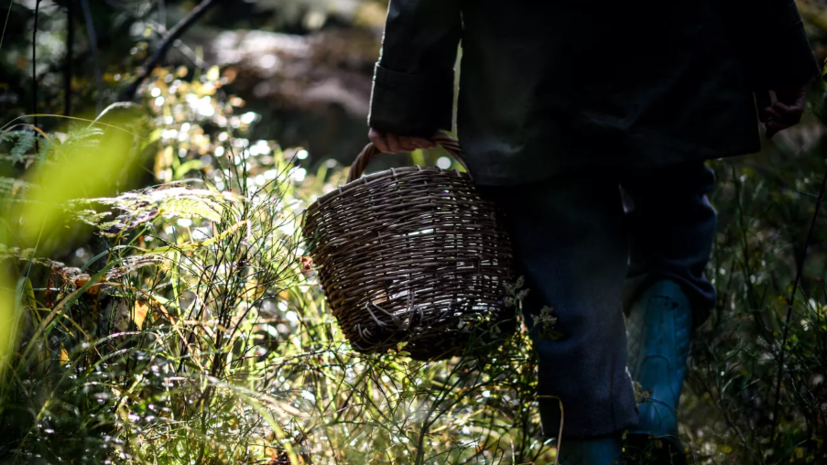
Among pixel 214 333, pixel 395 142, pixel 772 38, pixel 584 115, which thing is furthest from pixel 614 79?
pixel 214 333

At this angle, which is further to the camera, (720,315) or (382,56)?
(720,315)

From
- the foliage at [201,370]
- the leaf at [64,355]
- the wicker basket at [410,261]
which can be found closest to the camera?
the foliage at [201,370]

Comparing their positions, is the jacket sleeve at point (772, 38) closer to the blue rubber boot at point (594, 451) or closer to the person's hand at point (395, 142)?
the person's hand at point (395, 142)

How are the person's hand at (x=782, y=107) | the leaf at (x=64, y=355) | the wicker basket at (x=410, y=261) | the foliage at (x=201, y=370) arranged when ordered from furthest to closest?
the person's hand at (x=782, y=107), the wicker basket at (x=410, y=261), the leaf at (x=64, y=355), the foliage at (x=201, y=370)

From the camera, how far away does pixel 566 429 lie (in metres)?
1.47

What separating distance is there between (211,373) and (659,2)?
1185 millimetres

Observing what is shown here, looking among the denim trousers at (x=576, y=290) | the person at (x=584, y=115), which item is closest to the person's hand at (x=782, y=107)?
the person at (x=584, y=115)

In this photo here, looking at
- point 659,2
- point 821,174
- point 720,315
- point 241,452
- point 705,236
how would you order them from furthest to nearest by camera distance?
point 821,174 < point 720,315 < point 705,236 < point 659,2 < point 241,452

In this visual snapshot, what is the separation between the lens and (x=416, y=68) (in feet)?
4.91

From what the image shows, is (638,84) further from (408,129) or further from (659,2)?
(408,129)

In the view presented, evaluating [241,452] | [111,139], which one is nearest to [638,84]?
[241,452]

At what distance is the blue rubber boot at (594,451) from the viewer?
4.80ft

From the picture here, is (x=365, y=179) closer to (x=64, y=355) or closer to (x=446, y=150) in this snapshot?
(x=446, y=150)

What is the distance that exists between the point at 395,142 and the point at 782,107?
0.86 metres
